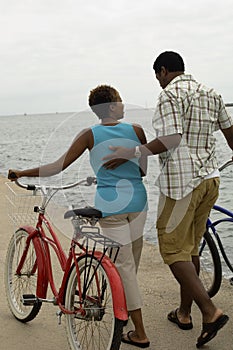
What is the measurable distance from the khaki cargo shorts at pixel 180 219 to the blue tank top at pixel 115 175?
22 centimetres

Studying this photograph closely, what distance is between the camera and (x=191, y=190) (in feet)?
14.1

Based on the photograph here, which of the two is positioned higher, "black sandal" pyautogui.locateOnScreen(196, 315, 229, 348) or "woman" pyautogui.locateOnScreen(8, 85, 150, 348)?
"woman" pyautogui.locateOnScreen(8, 85, 150, 348)

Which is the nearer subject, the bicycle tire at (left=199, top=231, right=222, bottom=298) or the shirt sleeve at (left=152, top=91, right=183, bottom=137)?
the shirt sleeve at (left=152, top=91, right=183, bottom=137)

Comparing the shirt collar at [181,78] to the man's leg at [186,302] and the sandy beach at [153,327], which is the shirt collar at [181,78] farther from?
the sandy beach at [153,327]

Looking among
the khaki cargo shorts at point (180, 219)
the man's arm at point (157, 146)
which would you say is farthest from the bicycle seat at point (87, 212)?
the khaki cargo shorts at point (180, 219)

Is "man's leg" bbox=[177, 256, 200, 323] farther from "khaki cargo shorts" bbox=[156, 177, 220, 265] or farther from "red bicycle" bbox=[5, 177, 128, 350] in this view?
"red bicycle" bbox=[5, 177, 128, 350]

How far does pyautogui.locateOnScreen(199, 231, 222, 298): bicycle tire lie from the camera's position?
17.5 ft

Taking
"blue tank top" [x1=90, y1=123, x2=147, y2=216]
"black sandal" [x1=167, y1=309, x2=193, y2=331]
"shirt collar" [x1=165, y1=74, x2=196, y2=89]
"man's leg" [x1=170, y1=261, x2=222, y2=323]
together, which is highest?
"shirt collar" [x1=165, y1=74, x2=196, y2=89]

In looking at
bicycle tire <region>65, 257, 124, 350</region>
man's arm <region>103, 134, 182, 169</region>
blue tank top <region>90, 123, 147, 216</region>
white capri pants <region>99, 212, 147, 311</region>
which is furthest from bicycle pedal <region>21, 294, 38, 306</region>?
man's arm <region>103, 134, 182, 169</region>

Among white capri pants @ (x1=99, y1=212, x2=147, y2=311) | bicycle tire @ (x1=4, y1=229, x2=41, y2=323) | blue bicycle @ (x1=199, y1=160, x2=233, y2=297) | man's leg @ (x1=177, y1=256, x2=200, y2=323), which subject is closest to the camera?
white capri pants @ (x1=99, y1=212, x2=147, y2=311)

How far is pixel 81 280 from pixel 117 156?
0.85 m

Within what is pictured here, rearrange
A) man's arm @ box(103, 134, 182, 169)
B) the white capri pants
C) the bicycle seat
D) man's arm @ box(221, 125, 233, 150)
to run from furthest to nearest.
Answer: man's arm @ box(221, 125, 233, 150)
the white capri pants
man's arm @ box(103, 134, 182, 169)
the bicycle seat

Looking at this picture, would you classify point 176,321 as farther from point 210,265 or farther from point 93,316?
point 93,316

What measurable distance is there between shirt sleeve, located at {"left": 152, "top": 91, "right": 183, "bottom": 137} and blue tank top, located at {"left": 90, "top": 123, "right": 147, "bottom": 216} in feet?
0.65
